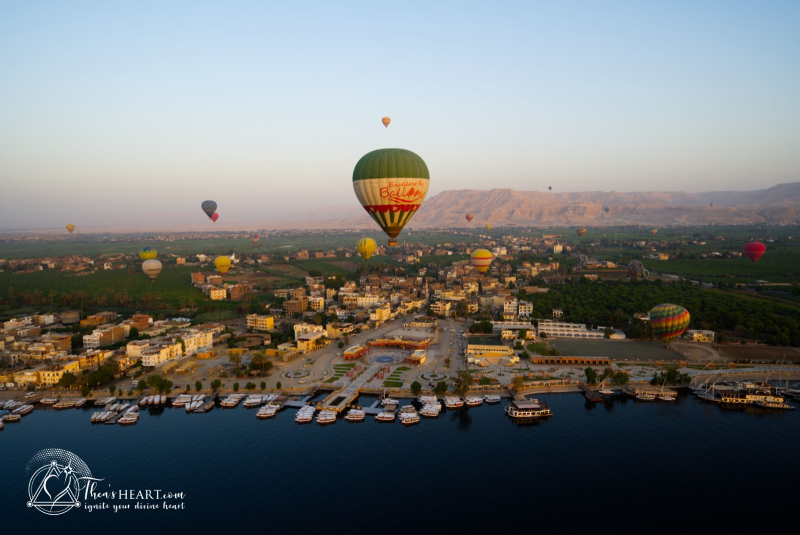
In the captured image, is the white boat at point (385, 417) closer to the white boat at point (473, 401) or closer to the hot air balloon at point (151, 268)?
the white boat at point (473, 401)

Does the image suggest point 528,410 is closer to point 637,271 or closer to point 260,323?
point 260,323

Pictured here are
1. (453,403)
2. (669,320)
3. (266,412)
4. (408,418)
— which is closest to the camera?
(408,418)

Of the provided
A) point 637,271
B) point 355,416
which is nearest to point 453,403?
point 355,416

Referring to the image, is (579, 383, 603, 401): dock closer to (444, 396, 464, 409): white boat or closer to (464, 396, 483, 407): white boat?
(464, 396, 483, 407): white boat

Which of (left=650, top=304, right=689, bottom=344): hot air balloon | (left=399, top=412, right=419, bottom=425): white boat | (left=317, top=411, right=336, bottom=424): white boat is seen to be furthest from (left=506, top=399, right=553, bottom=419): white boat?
(left=650, top=304, right=689, bottom=344): hot air balloon

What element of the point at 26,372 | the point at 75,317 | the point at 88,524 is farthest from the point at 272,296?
the point at 88,524

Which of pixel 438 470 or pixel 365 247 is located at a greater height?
pixel 365 247

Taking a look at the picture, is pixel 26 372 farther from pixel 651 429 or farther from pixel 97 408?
pixel 651 429
